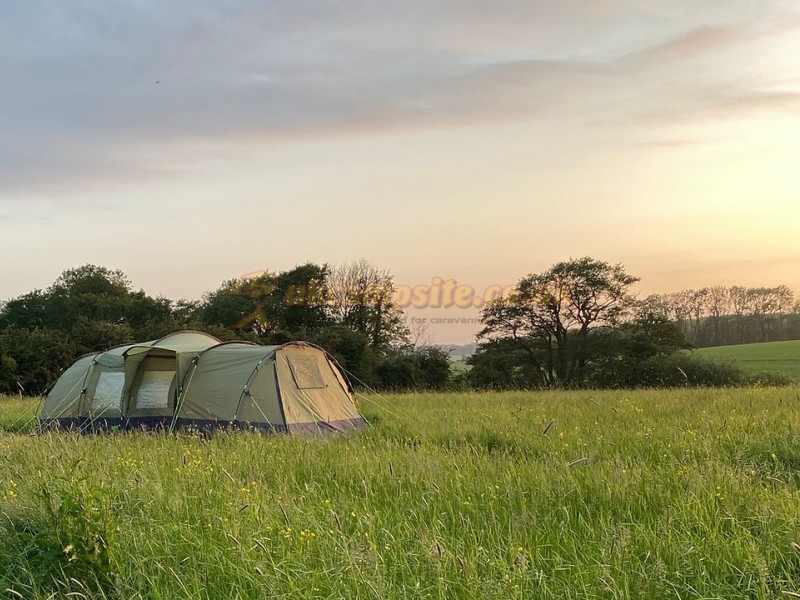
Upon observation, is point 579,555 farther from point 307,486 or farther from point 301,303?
point 301,303

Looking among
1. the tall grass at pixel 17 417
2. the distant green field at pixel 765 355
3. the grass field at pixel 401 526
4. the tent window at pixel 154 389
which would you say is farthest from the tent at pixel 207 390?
the distant green field at pixel 765 355

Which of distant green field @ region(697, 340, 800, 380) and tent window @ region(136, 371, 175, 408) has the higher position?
tent window @ region(136, 371, 175, 408)

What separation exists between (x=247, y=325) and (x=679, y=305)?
27.3 meters

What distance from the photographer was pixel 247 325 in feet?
113

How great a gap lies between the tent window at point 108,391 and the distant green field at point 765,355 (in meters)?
25.5

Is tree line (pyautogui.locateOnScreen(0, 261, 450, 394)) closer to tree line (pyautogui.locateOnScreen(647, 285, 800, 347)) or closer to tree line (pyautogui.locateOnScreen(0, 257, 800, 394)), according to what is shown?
tree line (pyautogui.locateOnScreen(0, 257, 800, 394))

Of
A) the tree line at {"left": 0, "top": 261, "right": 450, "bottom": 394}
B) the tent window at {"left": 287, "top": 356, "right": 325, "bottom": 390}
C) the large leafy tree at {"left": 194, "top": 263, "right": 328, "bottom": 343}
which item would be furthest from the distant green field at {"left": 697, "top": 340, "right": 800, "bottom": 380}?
the tent window at {"left": 287, "top": 356, "right": 325, "bottom": 390}

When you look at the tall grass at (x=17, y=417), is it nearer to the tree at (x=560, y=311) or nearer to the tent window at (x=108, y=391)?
the tent window at (x=108, y=391)

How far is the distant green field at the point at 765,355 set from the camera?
30466mm

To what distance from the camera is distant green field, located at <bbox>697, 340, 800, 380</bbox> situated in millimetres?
30466

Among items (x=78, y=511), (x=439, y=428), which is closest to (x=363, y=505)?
(x=78, y=511)

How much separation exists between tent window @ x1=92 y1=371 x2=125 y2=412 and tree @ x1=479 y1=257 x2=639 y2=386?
25422 millimetres

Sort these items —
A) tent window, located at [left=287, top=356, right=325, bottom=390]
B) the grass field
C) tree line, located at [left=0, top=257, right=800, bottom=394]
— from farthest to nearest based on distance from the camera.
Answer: tree line, located at [left=0, top=257, right=800, bottom=394] → tent window, located at [left=287, top=356, right=325, bottom=390] → the grass field

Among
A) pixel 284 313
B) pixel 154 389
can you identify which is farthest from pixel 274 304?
pixel 154 389
